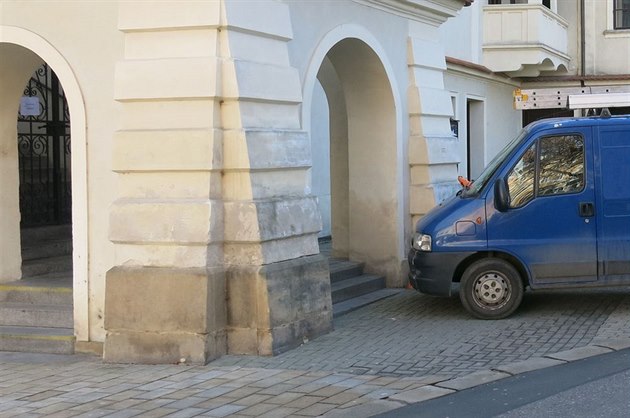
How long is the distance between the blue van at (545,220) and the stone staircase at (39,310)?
13.1 ft

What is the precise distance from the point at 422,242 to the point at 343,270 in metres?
1.93

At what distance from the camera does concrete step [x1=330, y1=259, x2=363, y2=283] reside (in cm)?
1276

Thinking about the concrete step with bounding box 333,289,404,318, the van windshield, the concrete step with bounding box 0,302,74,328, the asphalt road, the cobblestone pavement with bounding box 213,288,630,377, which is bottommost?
the asphalt road

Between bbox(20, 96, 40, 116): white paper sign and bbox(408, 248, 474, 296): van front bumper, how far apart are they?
16.4 ft

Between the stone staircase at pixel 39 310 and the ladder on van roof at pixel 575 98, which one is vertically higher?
the ladder on van roof at pixel 575 98

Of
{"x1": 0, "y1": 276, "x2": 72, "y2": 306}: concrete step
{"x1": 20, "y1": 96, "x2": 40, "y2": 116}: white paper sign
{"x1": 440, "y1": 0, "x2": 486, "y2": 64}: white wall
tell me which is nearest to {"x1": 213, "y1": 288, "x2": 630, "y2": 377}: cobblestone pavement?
{"x1": 0, "y1": 276, "x2": 72, "y2": 306}: concrete step

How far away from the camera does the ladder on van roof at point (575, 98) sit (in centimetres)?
1148

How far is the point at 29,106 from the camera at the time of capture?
12391 mm

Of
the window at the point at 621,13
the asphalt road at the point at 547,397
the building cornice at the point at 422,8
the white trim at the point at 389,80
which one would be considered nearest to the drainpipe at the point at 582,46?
the window at the point at 621,13

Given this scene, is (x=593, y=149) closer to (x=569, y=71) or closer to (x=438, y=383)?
(x=438, y=383)

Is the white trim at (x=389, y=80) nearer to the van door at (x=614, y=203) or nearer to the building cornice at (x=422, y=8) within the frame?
the building cornice at (x=422, y=8)

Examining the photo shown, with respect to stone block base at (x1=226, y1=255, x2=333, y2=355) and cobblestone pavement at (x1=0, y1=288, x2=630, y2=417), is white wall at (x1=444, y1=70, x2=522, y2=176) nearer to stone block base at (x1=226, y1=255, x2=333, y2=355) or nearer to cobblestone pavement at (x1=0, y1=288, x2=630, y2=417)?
cobblestone pavement at (x1=0, y1=288, x2=630, y2=417)

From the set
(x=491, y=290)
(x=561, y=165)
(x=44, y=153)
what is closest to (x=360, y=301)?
(x=491, y=290)

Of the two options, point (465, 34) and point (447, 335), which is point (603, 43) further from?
point (447, 335)
